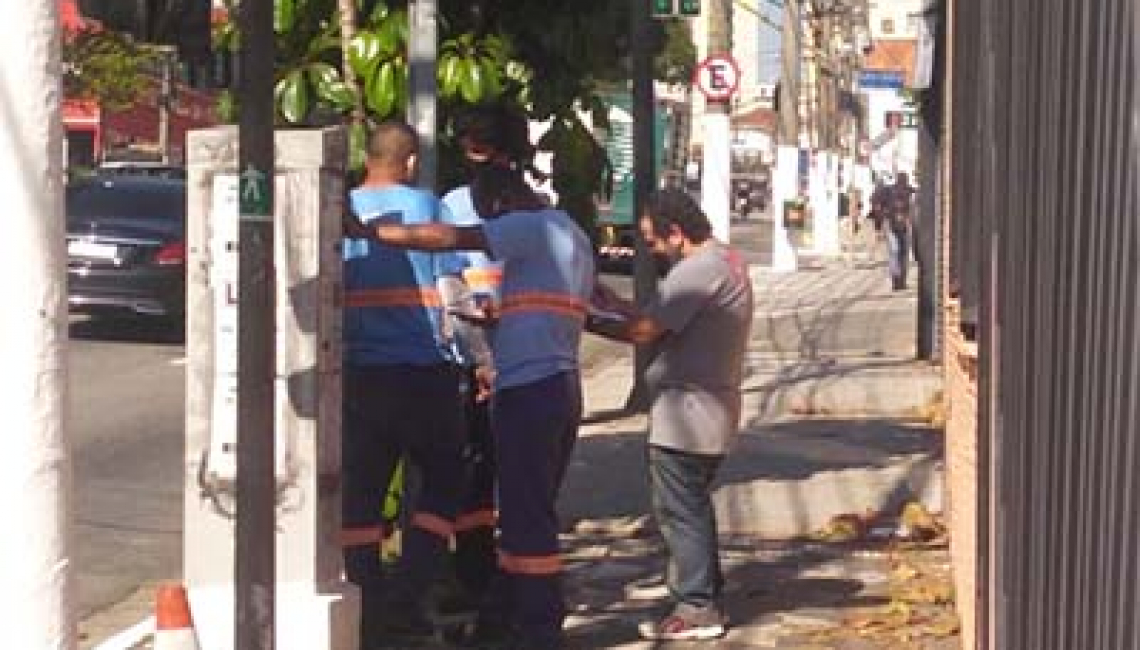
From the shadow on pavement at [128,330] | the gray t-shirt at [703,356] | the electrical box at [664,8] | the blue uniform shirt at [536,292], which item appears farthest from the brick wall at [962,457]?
the shadow on pavement at [128,330]

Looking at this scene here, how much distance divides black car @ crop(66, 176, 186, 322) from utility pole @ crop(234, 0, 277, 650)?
15618mm

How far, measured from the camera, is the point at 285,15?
1052 cm

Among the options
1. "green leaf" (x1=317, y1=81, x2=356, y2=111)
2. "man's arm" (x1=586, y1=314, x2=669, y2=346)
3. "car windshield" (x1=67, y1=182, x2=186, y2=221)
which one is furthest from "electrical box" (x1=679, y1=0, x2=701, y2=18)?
"man's arm" (x1=586, y1=314, x2=669, y2=346)

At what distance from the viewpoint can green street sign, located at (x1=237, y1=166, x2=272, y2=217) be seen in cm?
634

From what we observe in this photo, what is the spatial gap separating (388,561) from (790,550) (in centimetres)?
231

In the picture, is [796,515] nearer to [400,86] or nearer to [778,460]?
[778,460]

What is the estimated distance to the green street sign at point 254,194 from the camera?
6.34 m

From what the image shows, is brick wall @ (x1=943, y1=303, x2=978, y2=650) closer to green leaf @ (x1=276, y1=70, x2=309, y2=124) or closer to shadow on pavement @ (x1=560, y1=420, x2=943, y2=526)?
shadow on pavement @ (x1=560, y1=420, x2=943, y2=526)

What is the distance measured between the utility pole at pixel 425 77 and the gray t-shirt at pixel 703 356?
1.80 metres

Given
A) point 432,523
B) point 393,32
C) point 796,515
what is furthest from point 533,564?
point 796,515

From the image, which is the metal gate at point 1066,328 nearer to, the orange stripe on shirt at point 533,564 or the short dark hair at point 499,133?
the orange stripe on shirt at point 533,564

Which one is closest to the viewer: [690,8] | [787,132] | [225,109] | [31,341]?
[31,341]

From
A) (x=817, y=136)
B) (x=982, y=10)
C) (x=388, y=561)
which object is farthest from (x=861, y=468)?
(x=817, y=136)

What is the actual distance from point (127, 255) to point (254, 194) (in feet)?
53.8
